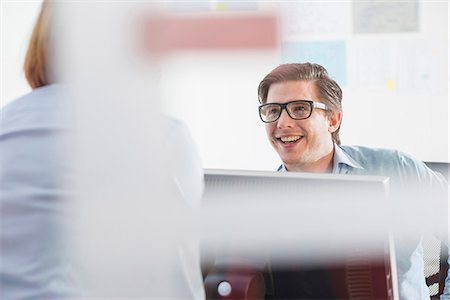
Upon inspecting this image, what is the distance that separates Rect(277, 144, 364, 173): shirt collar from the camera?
3.11ft

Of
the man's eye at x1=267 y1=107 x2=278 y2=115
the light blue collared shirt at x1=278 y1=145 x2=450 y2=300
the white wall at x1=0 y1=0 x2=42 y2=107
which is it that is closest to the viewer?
the light blue collared shirt at x1=278 y1=145 x2=450 y2=300

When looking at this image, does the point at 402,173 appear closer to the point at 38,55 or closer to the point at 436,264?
the point at 436,264

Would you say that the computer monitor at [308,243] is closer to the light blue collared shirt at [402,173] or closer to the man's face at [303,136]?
the light blue collared shirt at [402,173]

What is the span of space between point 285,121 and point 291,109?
0.14ft

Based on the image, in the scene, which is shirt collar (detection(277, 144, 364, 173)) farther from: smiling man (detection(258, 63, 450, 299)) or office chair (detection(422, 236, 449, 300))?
office chair (detection(422, 236, 449, 300))

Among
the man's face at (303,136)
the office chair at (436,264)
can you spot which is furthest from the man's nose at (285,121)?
the office chair at (436,264)

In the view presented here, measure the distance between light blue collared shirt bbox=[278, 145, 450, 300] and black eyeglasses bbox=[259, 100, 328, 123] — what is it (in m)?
0.08

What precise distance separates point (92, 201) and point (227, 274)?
0.86 feet

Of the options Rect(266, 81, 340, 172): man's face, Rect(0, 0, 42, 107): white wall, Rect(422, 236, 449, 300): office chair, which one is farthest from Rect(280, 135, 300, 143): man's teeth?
Rect(0, 0, 42, 107): white wall

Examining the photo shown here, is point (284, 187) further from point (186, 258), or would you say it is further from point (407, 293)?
point (407, 293)

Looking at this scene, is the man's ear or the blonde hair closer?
the blonde hair

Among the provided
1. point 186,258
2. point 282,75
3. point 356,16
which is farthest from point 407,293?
point 356,16

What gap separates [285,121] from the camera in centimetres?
102

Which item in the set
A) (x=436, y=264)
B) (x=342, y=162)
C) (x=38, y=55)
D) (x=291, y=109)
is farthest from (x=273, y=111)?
(x=436, y=264)
